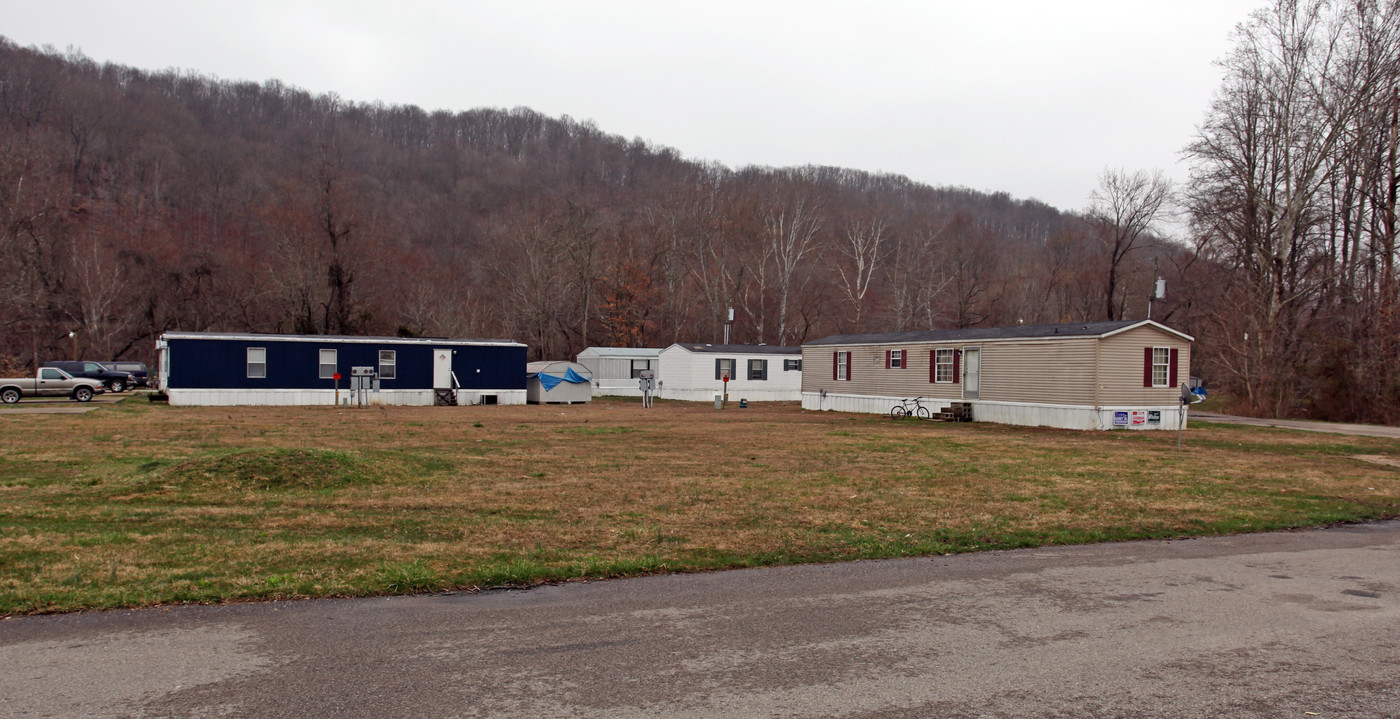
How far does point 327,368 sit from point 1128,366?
89.8 ft

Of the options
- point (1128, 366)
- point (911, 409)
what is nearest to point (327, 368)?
point (911, 409)

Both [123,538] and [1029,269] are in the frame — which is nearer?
[123,538]

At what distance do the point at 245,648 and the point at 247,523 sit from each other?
4324 millimetres

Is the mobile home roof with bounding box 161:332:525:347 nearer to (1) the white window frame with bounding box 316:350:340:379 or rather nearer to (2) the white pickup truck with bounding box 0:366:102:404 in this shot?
(1) the white window frame with bounding box 316:350:340:379

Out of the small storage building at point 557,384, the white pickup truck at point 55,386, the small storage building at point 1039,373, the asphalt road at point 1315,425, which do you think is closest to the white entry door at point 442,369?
the small storage building at point 557,384

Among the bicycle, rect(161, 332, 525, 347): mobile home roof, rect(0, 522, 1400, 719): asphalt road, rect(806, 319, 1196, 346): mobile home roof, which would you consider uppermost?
rect(806, 319, 1196, 346): mobile home roof

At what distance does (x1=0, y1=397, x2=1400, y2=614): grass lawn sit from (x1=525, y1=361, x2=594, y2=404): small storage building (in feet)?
51.6

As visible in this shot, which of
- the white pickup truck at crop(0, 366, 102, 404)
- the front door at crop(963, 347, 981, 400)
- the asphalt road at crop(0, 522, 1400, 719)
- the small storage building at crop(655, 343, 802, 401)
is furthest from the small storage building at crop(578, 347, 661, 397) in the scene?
the asphalt road at crop(0, 522, 1400, 719)

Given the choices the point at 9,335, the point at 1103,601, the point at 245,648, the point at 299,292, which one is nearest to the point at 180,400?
the point at 299,292

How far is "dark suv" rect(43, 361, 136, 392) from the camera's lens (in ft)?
129

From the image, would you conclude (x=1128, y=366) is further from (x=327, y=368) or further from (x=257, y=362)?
(x=257, y=362)

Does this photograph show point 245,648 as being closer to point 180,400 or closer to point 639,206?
point 180,400

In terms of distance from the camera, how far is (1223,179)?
118 feet

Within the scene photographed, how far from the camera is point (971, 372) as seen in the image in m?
28.3
